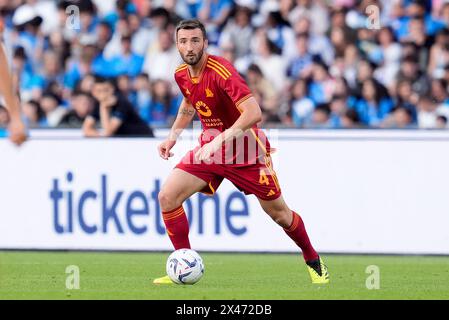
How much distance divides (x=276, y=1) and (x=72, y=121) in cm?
373

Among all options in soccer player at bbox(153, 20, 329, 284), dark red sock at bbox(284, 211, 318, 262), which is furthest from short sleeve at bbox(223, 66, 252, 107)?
dark red sock at bbox(284, 211, 318, 262)

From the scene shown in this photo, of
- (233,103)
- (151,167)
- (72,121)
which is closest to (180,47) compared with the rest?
(233,103)

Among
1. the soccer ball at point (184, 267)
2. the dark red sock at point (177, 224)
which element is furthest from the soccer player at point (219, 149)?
the soccer ball at point (184, 267)

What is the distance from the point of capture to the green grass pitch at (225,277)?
943 centimetres

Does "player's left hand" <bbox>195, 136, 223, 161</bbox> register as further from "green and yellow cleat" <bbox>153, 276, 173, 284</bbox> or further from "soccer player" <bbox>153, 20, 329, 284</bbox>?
"green and yellow cleat" <bbox>153, 276, 173, 284</bbox>

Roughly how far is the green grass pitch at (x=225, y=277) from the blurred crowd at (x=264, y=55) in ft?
10.2

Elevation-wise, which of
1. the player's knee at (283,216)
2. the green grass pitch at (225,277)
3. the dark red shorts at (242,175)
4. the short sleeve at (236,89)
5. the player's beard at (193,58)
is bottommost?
the green grass pitch at (225,277)

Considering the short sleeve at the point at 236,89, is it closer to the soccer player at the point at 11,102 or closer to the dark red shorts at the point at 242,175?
the dark red shorts at the point at 242,175

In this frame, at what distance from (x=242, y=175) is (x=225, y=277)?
1.16 m

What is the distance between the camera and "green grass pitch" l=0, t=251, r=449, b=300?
9.43 metres

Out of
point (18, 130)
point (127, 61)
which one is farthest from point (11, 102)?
point (127, 61)

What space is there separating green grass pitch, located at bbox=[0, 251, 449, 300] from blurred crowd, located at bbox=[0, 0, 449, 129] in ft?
10.2
